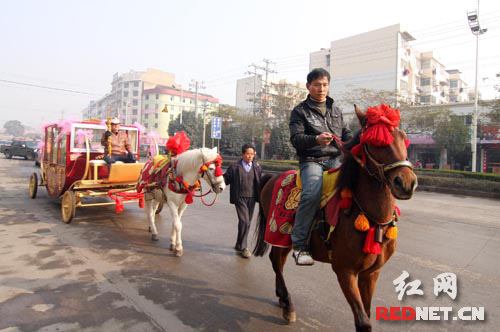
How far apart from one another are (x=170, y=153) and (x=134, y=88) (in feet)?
286

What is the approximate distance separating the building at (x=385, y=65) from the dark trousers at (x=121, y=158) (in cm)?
3770

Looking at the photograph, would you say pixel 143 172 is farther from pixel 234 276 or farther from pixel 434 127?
pixel 434 127

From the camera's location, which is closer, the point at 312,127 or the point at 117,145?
the point at 312,127

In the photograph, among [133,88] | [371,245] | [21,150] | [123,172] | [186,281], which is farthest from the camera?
[133,88]

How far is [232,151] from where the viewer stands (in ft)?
115

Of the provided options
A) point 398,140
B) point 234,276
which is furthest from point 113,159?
point 398,140

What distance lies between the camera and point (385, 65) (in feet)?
141

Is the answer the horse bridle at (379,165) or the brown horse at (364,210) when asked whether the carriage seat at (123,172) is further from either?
the horse bridle at (379,165)

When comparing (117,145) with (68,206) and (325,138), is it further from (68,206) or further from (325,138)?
(325,138)

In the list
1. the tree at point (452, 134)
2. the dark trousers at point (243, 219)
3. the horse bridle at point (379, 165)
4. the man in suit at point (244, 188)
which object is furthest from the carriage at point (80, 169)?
the tree at point (452, 134)

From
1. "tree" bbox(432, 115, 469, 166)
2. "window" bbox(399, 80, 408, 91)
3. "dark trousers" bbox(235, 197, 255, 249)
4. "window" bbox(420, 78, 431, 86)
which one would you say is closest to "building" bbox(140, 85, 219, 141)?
"window" bbox(399, 80, 408, 91)

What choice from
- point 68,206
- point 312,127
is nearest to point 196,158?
point 312,127

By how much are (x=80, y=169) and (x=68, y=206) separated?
0.83 metres

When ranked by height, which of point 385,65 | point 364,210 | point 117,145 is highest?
point 385,65
